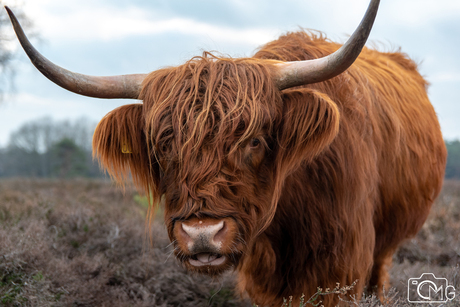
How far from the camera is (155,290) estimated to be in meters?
3.51

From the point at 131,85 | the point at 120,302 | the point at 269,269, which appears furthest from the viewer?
the point at 120,302

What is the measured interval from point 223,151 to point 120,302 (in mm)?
1734

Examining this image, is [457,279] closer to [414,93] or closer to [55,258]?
[414,93]

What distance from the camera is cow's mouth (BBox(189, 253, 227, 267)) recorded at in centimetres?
196

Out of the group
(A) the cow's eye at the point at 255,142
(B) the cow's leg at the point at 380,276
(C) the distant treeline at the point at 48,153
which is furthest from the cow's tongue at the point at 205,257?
(C) the distant treeline at the point at 48,153

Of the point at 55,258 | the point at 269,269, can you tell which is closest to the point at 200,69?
the point at 269,269

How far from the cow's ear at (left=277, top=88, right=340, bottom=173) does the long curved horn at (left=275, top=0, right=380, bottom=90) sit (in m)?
0.07

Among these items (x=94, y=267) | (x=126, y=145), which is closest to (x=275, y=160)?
(x=126, y=145)

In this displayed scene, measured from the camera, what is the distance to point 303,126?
7.26ft

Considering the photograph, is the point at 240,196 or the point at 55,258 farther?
the point at 55,258

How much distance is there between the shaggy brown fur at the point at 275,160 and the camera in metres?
2.05

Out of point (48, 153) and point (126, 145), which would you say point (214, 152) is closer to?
point (126, 145)

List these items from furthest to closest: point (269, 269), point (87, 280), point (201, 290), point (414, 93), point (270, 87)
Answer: point (414, 93), point (201, 290), point (87, 280), point (269, 269), point (270, 87)

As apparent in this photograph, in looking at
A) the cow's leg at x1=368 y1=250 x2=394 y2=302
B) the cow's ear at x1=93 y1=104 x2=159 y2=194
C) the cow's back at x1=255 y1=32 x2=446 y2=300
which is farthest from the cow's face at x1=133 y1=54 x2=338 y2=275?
the cow's leg at x1=368 y1=250 x2=394 y2=302
